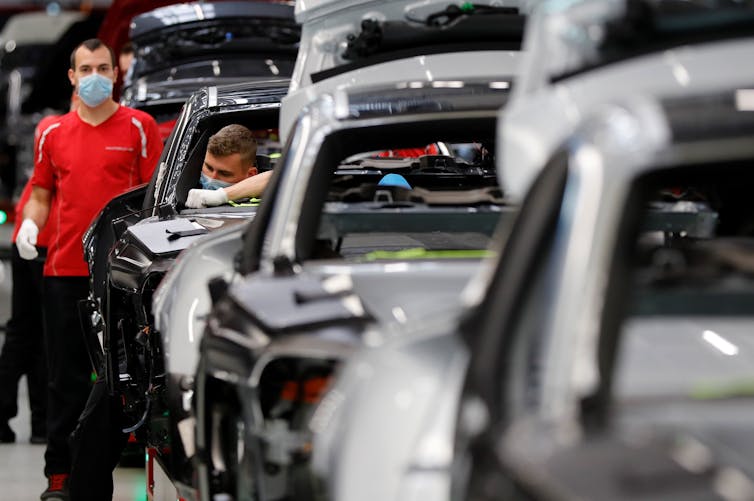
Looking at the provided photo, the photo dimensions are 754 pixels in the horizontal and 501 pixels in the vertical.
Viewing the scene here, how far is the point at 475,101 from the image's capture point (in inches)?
206

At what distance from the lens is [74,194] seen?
841 cm

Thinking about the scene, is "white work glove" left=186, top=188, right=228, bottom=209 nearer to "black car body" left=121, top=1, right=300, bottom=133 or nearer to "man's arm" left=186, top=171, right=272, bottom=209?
"man's arm" left=186, top=171, right=272, bottom=209

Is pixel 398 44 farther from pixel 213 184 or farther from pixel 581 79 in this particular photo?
pixel 581 79

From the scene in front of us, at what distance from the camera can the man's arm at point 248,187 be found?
7.64 metres

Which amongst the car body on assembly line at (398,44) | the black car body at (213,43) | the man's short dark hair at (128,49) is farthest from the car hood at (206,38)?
the car body on assembly line at (398,44)

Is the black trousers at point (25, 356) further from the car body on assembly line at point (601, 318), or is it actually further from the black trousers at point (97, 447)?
the car body on assembly line at point (601, 318)

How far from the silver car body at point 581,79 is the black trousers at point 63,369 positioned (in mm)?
4867

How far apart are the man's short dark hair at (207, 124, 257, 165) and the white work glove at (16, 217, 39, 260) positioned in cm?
114

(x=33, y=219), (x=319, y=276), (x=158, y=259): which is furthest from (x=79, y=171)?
(x=319, y=276)

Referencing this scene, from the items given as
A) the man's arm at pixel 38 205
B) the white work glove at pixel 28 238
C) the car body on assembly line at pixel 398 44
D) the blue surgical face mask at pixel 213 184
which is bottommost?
the white work glove at pixel 28 238

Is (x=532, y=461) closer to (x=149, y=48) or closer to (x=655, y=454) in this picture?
(x=655, y=454)

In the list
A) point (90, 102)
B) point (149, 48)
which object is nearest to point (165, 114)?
point (149, 48)

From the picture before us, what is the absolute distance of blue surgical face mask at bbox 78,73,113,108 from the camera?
8383 mm

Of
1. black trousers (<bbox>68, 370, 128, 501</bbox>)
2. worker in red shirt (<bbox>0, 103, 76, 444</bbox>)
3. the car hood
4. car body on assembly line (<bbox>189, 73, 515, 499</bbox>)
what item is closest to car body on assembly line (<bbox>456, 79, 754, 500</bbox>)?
car body on assembly line (<bbox>189, 73, 515, 499</bbox>)
